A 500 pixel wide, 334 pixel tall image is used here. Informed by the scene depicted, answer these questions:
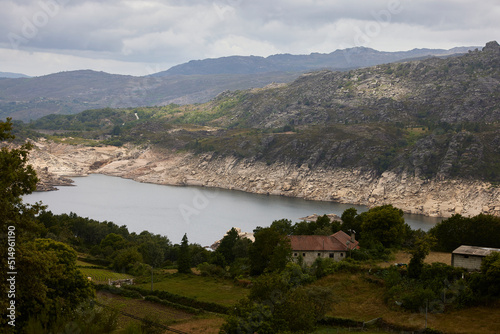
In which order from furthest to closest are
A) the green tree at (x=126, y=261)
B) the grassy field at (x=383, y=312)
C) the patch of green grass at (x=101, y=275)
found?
the green tree at (x=126, y=261), the patch of green grass at (x=101, y=275), the grassy field at (x=383, y=312)

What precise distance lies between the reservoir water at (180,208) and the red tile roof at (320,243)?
22.1 metres

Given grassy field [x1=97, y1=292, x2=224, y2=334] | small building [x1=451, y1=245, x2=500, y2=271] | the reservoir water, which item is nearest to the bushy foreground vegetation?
grassy field [x1=97, y1=292, x2=224, y2=334]

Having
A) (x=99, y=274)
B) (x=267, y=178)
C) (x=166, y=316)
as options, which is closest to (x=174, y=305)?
(x=166, y=316)

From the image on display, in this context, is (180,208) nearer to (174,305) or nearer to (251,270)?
(251,270)

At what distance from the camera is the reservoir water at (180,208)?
60969mm

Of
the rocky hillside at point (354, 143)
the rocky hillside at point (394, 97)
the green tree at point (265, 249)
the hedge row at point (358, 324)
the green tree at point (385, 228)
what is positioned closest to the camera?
the hedge row at point (358, 324)

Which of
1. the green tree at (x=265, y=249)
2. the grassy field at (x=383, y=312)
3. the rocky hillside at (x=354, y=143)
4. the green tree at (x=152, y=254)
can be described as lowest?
the green tree at (x=152, y=254)

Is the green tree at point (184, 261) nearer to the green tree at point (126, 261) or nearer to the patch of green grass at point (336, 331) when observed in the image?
the green tree at point (126, 261)

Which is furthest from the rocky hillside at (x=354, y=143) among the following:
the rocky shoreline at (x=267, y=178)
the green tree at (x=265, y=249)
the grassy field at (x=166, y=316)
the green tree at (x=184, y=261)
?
the grassy field at (x=166, y=316)

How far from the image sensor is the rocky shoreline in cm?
7631

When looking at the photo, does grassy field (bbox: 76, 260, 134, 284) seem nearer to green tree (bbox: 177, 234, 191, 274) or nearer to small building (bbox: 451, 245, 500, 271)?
green tree (bbox: 177, 234, 191, 274)

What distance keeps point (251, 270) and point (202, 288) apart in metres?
3.56

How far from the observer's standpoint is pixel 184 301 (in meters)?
25.8

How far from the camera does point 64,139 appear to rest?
122188mm
